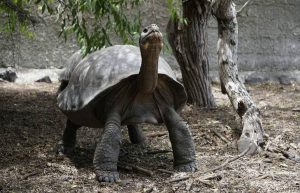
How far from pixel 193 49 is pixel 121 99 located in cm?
251

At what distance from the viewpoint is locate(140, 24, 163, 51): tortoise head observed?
3.53 metres

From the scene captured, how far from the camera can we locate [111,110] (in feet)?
12.8

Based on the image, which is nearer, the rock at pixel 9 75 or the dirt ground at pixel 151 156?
the dirt ground at pixel 151 156

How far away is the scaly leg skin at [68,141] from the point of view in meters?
4.52

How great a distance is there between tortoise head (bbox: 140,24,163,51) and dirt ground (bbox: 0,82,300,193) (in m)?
0.93

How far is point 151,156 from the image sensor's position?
14.9 feet

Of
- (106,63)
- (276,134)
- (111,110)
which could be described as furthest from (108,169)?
(276,134)

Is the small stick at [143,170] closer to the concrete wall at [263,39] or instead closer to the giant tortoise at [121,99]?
the giant tortoise at [121,99]

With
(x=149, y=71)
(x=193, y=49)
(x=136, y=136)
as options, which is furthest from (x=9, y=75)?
(x=149, y=71)

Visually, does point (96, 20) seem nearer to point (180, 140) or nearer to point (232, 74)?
point (180, 140)

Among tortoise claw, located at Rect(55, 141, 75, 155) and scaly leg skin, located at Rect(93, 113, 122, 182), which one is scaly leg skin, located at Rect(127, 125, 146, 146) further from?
scaly leg skin, located at Rect(93, 113, 122, 182)

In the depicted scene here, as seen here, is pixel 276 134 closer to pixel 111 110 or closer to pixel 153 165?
pixel 153 165

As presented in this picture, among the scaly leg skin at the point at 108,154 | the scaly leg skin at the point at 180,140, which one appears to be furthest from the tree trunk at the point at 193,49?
the scaly leg skin at the point at 108,154

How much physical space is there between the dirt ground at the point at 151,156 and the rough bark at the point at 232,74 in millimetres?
204
